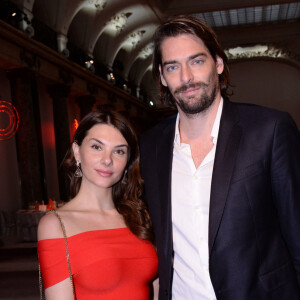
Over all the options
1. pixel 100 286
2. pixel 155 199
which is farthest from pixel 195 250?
pixel 100 286

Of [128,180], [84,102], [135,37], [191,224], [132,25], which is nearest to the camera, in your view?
[191,224]

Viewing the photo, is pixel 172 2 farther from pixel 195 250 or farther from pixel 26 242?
pixel 195 250

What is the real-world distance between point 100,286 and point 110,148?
2.78 ft

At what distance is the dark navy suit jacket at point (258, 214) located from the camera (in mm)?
2043

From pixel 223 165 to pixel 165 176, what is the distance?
41 centimetres

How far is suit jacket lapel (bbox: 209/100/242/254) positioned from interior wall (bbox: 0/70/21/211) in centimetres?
1126

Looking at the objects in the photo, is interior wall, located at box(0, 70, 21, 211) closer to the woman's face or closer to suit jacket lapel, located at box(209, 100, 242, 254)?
the woman's face

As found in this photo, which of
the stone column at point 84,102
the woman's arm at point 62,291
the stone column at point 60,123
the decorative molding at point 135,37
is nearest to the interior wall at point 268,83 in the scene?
the decorative molding at point 135,37

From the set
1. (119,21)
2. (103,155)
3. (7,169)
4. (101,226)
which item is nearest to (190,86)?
(103,155)

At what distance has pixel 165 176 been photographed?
2.38 metres

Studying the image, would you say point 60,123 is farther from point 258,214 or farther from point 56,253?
point 258,214

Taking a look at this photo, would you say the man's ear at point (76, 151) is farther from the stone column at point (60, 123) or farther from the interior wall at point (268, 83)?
the interior wall at point (268, 83)

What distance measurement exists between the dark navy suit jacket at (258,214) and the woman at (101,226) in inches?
23.1

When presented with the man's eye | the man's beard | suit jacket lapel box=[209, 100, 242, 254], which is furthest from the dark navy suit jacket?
the man's eye
